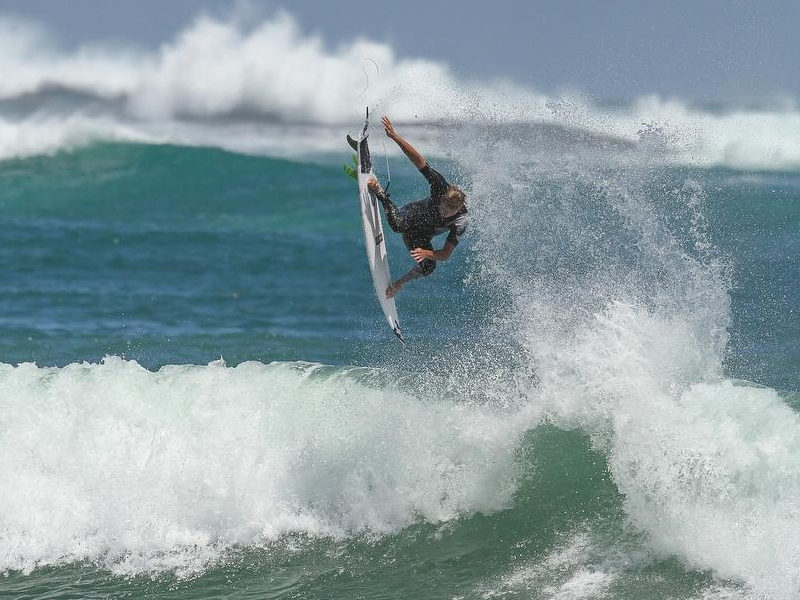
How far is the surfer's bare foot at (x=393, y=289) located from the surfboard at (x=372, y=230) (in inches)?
2.6

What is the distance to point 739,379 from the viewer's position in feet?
36.4

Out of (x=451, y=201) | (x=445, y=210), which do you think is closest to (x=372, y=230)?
(x=445, y=210)

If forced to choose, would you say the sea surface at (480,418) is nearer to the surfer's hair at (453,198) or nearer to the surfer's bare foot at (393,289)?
the surfer's bare foot at (393,289)

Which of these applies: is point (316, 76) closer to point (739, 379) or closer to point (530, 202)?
point (530, 202)

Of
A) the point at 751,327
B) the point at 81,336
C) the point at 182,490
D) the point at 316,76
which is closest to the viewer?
the point at 182,490

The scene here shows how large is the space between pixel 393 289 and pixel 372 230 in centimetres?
63

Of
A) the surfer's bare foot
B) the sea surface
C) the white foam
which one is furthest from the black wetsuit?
the white foam

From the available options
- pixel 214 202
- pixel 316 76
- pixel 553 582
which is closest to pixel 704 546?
pixel 553 582

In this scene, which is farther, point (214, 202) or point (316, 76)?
point (316, 76)

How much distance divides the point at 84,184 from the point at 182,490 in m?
19.9

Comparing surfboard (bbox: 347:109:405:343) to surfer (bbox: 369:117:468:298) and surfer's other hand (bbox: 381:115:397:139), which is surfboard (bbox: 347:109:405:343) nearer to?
Answer: surfer (bbox: 369:117:468:298)

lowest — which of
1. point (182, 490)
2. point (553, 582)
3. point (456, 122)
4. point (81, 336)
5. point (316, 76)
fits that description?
point (553, 582)

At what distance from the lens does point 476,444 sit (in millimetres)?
9086

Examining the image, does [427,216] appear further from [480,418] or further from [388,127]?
[480,418]
